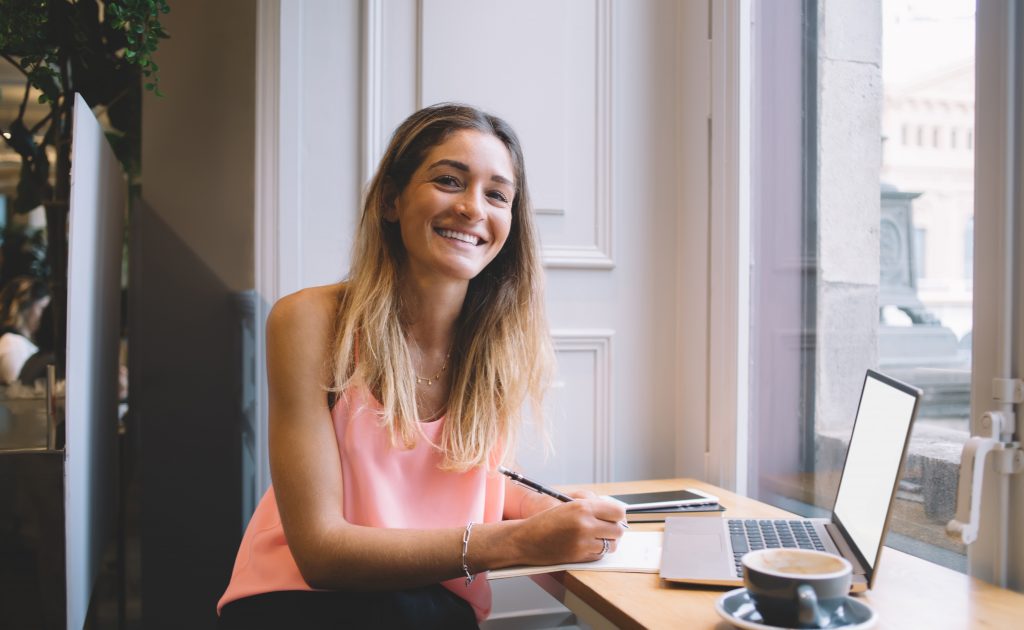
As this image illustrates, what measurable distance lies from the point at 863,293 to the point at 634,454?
2.40 ft

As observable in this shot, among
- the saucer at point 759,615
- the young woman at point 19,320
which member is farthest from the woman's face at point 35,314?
the saucer at point 759,615

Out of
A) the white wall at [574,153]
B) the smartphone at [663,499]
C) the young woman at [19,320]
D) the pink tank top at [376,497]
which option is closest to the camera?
the pink tank top at [376,497]

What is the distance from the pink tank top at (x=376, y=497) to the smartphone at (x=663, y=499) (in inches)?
Answer: 12.2

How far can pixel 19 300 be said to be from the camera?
2.46m

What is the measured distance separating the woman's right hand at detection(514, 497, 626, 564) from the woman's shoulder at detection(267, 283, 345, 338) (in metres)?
0.45

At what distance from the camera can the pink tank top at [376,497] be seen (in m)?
1.27

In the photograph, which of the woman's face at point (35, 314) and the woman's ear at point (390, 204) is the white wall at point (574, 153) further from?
the woman's face at point (35, 314)

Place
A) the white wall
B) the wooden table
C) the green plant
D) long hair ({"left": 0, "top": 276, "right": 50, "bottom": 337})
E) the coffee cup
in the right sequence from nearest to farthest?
the coffee cup < the wooden table < the green plant < the white wall < long hair ({"left": 0, "top": 276, "right": 50, "bottom": 337})

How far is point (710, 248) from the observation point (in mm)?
1970

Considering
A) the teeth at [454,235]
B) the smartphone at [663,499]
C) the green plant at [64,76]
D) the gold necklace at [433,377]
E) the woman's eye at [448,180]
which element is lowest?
the smartphone at [663,499]

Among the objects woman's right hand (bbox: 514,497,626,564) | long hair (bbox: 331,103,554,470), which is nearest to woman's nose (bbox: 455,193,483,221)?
long hair (bbox: 331,103,554,470)

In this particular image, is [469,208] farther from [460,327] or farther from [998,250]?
[998,250]

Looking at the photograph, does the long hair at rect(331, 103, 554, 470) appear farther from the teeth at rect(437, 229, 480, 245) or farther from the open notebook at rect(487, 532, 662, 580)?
the open notebook at rect(487, 532, 662, 580)

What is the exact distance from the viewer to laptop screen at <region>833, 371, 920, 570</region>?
1001mm
